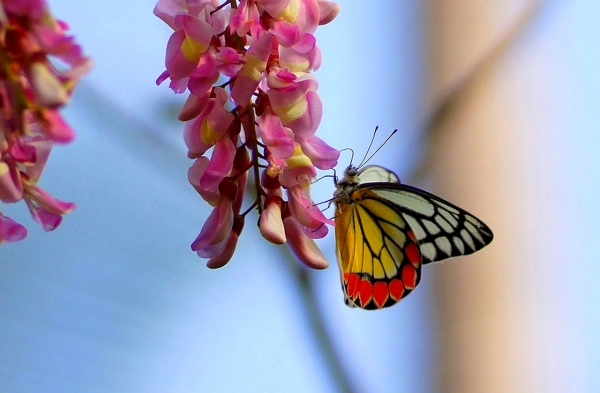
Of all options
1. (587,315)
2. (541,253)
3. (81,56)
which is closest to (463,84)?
(541,253)

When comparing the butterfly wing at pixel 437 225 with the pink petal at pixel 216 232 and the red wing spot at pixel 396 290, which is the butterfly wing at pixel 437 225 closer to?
the red wing spot at pixel 396 290

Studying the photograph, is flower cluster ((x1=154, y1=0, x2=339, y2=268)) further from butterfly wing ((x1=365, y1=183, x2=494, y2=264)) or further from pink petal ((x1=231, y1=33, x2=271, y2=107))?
butterfly wing ((x1=365, y1=183, x2=494, y2=264))

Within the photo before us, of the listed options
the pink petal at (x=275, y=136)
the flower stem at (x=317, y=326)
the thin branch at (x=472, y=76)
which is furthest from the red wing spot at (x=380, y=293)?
the thin branch at (x=472, y=76)

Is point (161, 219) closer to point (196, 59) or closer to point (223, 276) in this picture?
point (223, 276)

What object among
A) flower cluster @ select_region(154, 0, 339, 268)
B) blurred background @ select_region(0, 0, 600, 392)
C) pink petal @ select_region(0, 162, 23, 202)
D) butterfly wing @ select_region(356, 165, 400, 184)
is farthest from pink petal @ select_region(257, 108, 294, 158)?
blurred background @ select_region(0, 0, 600, 392)

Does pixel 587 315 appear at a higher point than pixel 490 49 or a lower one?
lower

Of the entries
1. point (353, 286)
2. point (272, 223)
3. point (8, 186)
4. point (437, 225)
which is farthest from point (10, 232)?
point (437, 225)

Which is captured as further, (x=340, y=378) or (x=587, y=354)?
(x=587, y=354)
